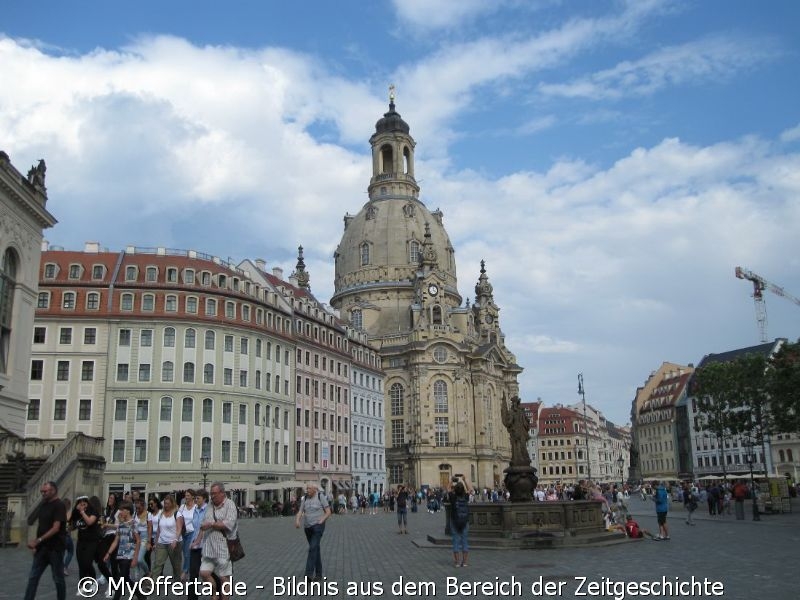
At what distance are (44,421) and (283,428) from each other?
786 inches

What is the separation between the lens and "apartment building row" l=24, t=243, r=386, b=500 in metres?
58.7

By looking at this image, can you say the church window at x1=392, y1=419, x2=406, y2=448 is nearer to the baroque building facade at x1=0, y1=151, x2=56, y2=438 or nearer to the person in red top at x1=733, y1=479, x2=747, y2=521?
the person in red top at x1=733, y1=479, x2=747, y2=521

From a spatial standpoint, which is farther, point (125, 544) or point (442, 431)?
point (442, 431)

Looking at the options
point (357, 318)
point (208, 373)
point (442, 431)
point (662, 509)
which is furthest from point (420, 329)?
point (662, 509)

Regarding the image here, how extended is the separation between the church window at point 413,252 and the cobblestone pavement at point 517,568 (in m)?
98.9

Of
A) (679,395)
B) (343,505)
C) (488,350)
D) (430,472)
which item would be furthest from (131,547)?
(679,395)

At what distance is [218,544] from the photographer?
12.4 metres

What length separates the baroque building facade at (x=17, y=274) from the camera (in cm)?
3619

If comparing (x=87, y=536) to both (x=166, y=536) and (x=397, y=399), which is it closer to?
(x=166, y=536)

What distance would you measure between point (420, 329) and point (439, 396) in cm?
997

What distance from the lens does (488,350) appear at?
122562 mm

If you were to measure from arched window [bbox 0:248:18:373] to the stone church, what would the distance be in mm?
77897

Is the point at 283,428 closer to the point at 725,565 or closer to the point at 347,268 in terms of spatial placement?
the point at 725,565

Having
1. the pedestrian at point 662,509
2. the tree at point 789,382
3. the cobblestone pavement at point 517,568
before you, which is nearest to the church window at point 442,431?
the tree at point 789,382
